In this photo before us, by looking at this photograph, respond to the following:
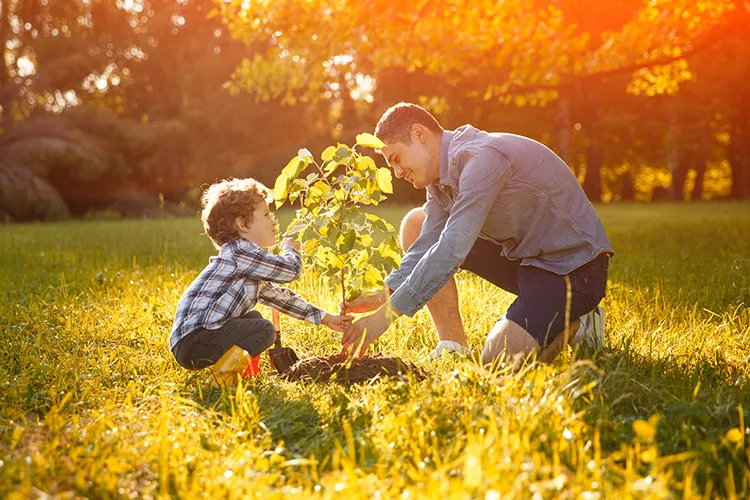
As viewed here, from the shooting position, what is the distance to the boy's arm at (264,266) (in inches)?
140

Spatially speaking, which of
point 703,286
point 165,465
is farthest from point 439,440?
point 703,286

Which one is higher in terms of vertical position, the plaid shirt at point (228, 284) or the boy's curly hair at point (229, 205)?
the boy's curly hair at point (229, 205)

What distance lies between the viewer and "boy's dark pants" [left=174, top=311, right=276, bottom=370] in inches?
136

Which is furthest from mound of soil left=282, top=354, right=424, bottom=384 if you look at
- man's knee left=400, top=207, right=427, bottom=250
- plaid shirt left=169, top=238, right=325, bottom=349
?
man's knee left=400, top=207, right=427, bottom=250

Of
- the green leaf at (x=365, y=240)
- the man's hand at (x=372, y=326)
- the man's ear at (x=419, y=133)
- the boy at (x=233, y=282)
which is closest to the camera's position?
the man's hand at (x=372, y=326)

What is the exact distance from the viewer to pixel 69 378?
130 inches

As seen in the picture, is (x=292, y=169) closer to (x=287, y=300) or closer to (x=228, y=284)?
(x=228, y=284)

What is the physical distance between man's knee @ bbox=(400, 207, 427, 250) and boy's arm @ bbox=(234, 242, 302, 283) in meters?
1.07

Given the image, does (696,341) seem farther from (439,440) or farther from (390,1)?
(390,1)

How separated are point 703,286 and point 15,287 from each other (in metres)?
5.66

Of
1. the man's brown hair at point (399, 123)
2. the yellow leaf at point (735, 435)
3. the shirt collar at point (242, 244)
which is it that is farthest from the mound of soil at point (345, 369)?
the yellow leaf at point (735, 435)

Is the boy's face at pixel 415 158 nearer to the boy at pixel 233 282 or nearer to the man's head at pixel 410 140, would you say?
the man's head at pixel 410 140

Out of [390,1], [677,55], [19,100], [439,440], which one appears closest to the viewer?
[439,440]

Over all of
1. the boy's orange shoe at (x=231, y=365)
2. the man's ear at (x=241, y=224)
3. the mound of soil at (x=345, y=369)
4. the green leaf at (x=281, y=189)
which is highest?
the green leaf at (x=281, y=189)
